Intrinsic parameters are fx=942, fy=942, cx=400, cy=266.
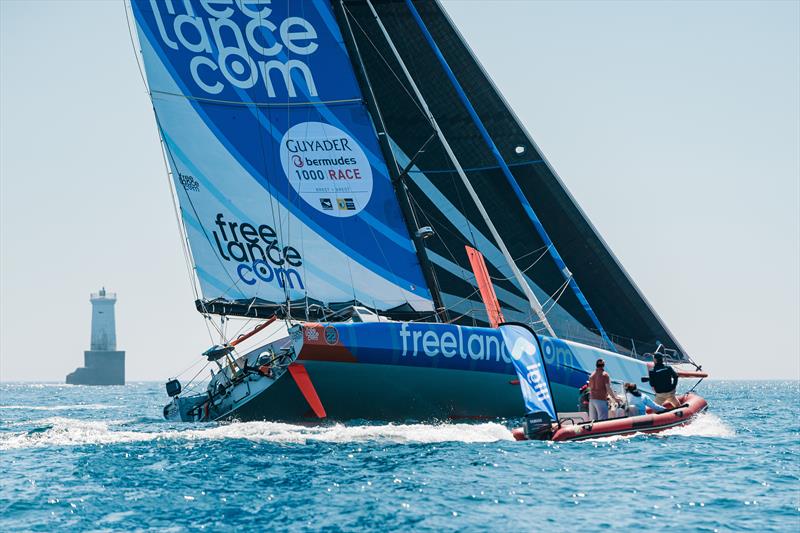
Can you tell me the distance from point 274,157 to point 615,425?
392 inches

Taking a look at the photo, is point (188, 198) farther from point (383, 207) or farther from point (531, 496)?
point (531, 496)

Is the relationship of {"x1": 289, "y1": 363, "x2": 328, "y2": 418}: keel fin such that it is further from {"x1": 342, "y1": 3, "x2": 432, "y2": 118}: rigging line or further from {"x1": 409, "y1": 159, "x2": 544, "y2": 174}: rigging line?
{"x1": 409, "y1": 159, "x2": 544, "y2": 174}: rigging line

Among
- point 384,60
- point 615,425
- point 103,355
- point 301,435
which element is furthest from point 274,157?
point 103,355

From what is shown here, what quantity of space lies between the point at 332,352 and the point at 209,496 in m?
5.64

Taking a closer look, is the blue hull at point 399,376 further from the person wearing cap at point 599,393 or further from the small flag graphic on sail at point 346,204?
the small flag graphic on sail at point 346,204

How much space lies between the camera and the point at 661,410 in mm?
16531

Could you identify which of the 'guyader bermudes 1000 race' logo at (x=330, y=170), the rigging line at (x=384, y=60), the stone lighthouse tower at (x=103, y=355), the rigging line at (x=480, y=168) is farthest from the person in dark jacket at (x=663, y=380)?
the stone lighthouse tower at (x=103, y=355)

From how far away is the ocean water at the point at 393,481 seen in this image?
366 inches

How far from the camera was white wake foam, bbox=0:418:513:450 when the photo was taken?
48.9ft

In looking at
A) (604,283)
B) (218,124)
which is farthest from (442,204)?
(218,124)

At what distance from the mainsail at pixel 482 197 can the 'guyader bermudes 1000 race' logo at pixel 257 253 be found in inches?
150

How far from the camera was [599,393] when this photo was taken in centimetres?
1548

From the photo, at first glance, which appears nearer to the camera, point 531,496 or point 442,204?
point 531,496

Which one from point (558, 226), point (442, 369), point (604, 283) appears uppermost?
point (558, 226)
